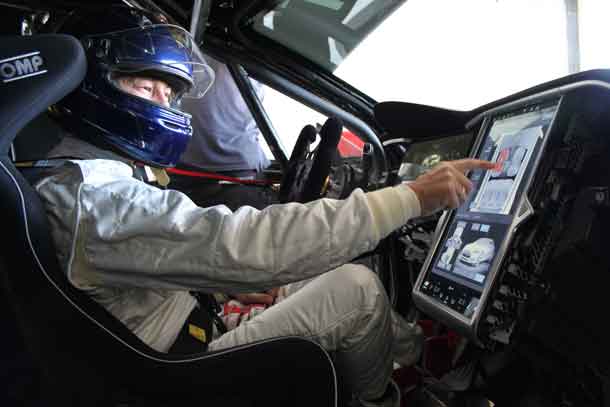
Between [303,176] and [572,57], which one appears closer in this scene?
[303,176]

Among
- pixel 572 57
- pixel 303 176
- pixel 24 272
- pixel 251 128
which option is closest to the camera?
pixel 24 272

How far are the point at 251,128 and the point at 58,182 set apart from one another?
71.0 inches

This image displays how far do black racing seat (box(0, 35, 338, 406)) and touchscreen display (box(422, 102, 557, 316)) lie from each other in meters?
0.32

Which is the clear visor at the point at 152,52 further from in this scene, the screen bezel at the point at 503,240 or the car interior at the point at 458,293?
the screen bezel at the point at 503,240

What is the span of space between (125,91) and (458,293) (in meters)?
0.81

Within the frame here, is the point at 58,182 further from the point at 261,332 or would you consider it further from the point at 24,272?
the point at 261,332

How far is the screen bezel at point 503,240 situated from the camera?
67 cm

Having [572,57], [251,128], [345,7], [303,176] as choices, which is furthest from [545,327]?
[251,128]

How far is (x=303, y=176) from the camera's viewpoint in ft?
4.70

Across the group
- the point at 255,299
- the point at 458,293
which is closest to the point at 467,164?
the point at 458,293

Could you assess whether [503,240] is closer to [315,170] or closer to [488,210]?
[488,210]

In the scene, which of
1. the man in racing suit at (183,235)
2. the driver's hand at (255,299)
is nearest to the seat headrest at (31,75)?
the man in racing suit at (183,235)

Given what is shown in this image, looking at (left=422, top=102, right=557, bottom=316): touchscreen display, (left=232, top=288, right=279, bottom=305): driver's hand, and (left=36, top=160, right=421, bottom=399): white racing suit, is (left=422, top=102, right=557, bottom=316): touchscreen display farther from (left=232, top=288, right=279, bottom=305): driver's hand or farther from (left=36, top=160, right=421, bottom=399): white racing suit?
(left=232, top=288, right=279, bottom=305): driver's hand

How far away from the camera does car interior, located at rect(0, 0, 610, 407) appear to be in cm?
56
